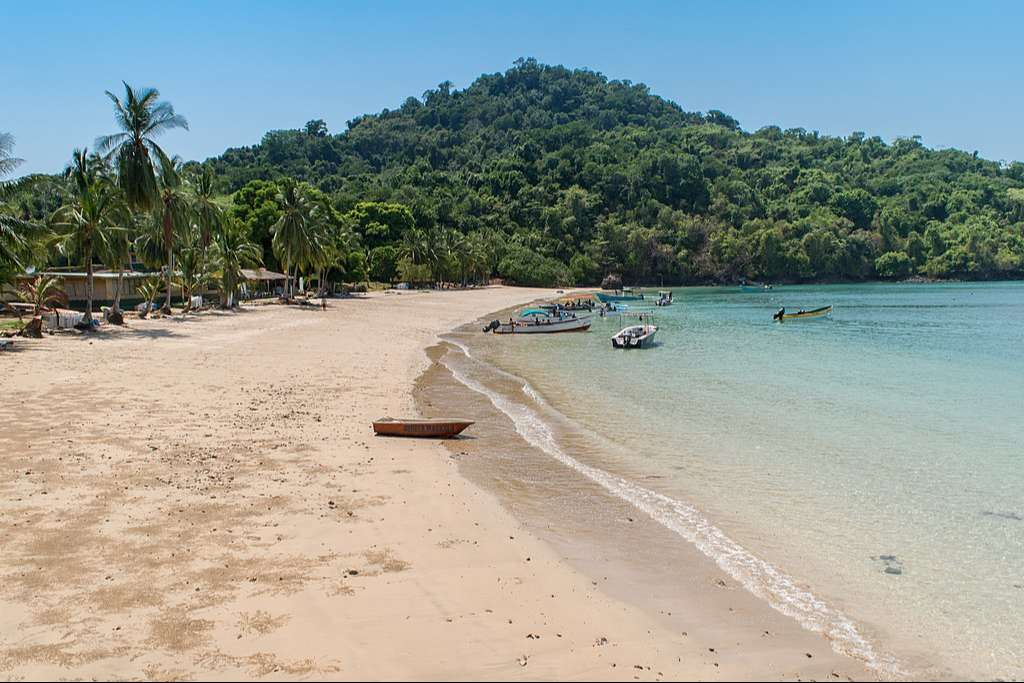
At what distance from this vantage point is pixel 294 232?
2410 inches

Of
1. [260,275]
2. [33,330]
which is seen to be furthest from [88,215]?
[260,275]

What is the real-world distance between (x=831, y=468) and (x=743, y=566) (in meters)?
6.10

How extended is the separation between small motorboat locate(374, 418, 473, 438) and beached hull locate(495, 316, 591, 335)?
30.9 metres

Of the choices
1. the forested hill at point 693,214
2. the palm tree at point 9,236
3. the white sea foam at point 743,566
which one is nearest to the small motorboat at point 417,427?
the white sea foam at point 743,566

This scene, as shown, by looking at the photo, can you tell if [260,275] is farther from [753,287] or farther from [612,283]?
[753,287]

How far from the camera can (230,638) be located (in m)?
6.23

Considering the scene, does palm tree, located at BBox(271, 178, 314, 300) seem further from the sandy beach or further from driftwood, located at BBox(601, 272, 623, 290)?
driftwood, located at BBox(601, 272, 623, 290)

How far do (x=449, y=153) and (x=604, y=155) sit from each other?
4618cm

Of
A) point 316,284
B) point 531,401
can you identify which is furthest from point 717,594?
point 316,284

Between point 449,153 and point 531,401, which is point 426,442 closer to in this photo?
point 531,401

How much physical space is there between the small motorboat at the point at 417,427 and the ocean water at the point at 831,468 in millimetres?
1806

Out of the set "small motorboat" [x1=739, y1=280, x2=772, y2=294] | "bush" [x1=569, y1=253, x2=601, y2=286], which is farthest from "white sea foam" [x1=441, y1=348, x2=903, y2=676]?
"small motorboat" [x1=739, y1=280, x2=772, y2=294]

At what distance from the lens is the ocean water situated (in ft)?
25.6

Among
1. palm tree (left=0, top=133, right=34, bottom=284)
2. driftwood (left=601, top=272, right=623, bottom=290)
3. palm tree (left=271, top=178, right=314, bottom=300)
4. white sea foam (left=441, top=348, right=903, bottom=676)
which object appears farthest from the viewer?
driftwood (left=601, top=272, right=623, bottom=290)
